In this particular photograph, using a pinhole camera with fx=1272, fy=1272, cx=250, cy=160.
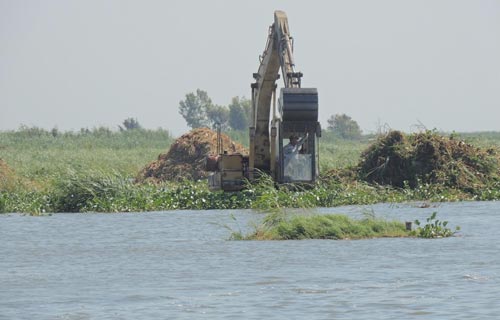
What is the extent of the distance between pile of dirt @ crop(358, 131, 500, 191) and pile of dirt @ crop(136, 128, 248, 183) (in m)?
16.7

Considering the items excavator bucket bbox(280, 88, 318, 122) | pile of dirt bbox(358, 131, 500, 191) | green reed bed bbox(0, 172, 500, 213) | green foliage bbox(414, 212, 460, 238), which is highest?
excavator bucket bbox(280, 88, 318, 122)

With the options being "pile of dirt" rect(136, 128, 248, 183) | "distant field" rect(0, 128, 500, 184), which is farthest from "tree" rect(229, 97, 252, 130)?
"pile of dirt" rect(136, 128, 248, 183)

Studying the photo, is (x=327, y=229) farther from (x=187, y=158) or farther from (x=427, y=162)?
(x=187, y=158)

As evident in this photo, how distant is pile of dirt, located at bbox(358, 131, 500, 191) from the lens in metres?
42.3

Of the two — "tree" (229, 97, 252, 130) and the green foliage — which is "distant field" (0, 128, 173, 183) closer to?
the green foliage

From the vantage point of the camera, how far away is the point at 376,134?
46.8 m

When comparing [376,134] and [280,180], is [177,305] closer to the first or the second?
[280,180]

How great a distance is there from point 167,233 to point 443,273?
11.2m

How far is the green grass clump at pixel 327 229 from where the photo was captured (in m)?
27.1

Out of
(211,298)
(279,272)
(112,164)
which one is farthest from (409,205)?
(112,164)

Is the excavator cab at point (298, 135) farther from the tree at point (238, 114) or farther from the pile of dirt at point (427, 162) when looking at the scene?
the tree at point (238, 114)

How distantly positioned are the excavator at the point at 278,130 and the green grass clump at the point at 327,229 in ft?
31.1

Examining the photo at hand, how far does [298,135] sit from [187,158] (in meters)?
25.1

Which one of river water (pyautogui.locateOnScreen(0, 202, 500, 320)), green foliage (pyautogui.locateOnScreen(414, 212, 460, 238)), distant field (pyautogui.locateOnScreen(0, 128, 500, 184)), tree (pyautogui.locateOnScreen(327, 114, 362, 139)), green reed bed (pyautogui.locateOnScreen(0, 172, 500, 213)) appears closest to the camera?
river water (pyautogui.locateOnScreen(0, 202, 500, 320))
